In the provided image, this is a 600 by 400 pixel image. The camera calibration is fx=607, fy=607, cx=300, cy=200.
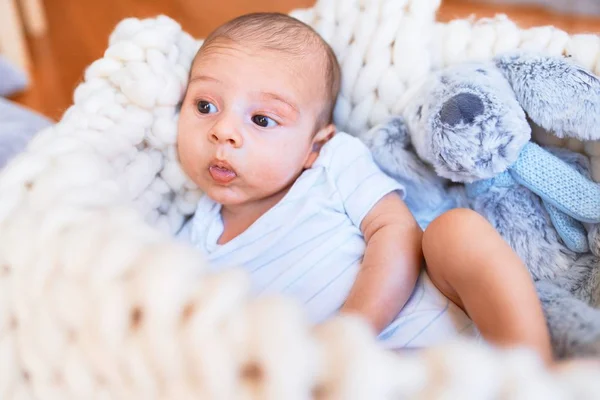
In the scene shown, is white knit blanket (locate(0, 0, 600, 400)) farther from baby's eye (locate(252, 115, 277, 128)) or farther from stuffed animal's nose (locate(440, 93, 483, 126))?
Result: stuffed animal's nose (locate(440, 93, 483, 126))

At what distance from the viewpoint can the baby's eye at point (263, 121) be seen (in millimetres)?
739

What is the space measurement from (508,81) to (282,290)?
0.36m

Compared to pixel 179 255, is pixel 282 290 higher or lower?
lower

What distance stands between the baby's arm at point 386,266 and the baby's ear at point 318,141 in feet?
0.40

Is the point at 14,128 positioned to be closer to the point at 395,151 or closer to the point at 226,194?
the point at 226,194

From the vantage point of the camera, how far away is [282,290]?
0.70 metres

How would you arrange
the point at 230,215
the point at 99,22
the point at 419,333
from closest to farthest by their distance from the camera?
the point at 419,333 < the point at 230,215 < the point at 99,22

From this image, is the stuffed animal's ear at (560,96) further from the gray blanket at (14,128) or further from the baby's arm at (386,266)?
the gray blanket at (14,128)

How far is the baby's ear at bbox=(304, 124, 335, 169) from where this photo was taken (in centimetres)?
79

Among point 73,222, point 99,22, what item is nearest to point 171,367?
point 73,222

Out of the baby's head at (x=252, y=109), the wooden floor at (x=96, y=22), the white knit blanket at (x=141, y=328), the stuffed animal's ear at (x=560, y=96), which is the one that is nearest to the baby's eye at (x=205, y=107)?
the baby's head at (x=252, y=109)

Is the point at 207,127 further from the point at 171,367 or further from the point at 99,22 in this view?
the point at 99,22

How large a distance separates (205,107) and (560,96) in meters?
0.41

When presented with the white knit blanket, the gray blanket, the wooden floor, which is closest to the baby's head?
the white knit blanket
